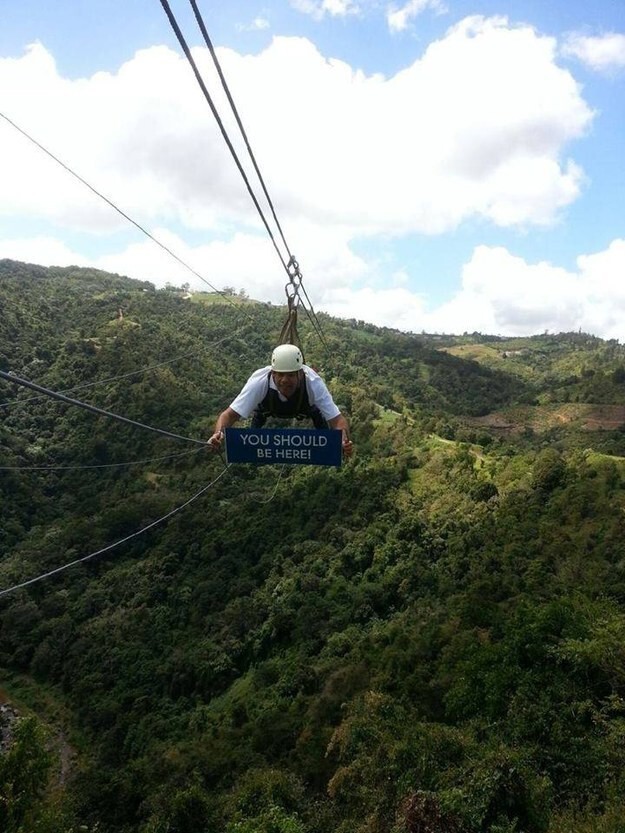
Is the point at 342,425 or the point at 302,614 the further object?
the point at 302,614

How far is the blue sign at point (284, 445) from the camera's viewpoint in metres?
6.84

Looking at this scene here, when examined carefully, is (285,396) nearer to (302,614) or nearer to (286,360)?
(286,360)

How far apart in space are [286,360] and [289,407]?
2.53 feet

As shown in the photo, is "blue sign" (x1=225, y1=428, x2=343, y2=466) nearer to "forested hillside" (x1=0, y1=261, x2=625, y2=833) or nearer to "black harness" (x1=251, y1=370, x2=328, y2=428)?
"black harness" (x1=251, y1=370, x2=328, y2=428)

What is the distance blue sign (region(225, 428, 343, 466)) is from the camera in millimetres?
6840

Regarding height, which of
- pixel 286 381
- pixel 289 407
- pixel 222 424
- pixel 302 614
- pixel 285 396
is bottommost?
pixel 302 614

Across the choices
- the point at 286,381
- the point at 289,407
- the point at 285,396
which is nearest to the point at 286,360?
the point at 286,381

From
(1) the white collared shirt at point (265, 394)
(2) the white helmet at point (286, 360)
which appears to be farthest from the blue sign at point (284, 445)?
(2) the white helmet at point (286, 360)

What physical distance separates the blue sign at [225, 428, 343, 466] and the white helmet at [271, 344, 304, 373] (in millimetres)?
758

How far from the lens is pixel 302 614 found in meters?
43.7

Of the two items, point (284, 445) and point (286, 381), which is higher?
point (286, 381)

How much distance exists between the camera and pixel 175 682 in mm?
43969

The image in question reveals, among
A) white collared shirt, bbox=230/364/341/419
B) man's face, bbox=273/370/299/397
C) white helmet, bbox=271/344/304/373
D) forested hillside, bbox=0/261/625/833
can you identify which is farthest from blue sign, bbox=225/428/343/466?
forested hillside, bbox=0/261/625/833

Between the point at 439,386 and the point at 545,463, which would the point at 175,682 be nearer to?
the point at 545,463
